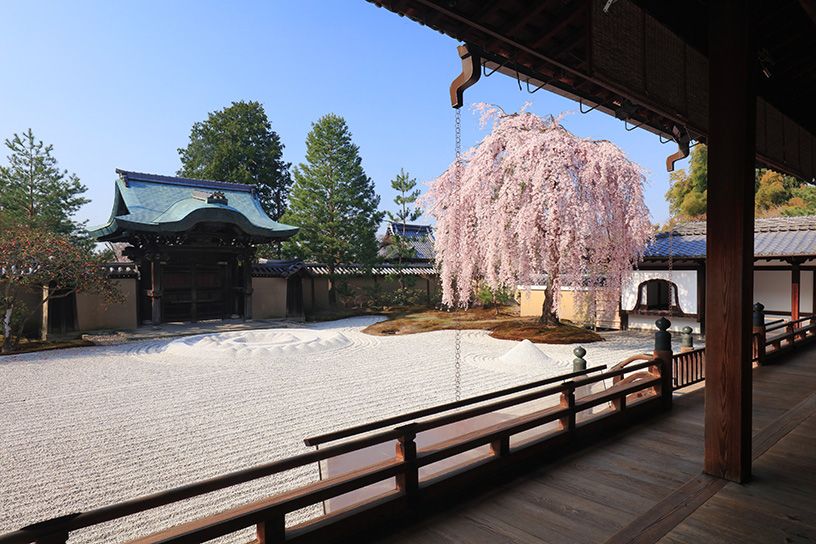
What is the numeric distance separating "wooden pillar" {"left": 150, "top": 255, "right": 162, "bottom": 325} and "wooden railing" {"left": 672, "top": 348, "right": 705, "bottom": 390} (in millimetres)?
17445

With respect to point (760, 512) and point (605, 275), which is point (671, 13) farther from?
point (605, 275)

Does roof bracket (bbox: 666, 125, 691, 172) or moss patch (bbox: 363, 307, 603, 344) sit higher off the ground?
roof bracket (bbox: 666, 125, 691, 172)

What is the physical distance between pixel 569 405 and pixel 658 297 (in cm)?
1463

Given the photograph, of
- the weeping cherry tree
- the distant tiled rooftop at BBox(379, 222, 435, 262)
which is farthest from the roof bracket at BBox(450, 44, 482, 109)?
the distant tiled rooftop at BBox(379, 222, 435, 262)

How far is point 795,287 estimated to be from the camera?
1255cm

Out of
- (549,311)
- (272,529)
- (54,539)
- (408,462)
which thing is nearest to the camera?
(54,539)

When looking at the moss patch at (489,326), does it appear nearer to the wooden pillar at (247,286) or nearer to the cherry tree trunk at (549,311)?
the cherry tree trunk at (549,311)

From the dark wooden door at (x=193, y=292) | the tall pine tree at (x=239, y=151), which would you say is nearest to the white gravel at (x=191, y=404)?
the dark wooden door at (x=193, y=292)

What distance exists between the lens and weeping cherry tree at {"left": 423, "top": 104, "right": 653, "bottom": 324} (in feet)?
41.6

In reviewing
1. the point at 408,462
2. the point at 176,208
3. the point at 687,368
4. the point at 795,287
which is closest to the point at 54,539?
the point at 408,462

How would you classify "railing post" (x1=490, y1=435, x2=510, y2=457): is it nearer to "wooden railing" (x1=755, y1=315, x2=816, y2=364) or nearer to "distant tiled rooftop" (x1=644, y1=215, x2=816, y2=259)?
"wooden railing" (x1=755, y1=315, x2=816, y2=364)

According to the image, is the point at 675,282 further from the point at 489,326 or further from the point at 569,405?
the point at 569,405

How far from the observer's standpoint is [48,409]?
23.7 feet

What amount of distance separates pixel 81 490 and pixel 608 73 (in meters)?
6.27
